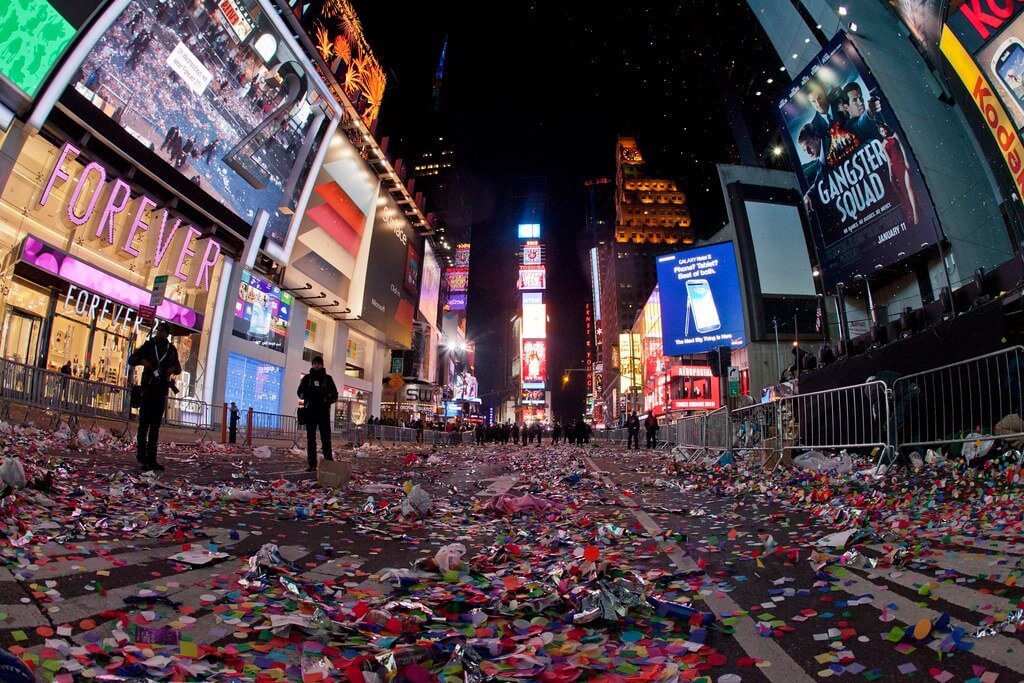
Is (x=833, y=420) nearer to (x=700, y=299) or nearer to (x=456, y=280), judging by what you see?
(x=700, y=299)

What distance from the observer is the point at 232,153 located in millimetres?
26203

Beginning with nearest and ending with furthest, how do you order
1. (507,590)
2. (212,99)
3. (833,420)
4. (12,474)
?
(507,590) < (12,474) < (833,420) < (212,99)

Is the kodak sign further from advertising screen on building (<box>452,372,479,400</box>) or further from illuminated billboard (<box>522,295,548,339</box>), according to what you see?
illuminated billboard (<box>522,295,548,339</box>)

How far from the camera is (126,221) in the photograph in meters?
22.2

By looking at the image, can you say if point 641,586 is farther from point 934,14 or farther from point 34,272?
point 34,272

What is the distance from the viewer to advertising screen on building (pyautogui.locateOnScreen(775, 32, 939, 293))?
18312 mm

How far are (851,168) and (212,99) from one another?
26.2m

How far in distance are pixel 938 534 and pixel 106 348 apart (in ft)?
86.7

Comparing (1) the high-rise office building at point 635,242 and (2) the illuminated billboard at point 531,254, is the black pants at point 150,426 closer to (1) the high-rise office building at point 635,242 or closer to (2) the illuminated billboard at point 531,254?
(1) the high-rise office building at point 635,242

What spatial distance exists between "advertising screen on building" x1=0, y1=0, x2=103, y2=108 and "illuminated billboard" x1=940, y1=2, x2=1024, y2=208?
885 inches

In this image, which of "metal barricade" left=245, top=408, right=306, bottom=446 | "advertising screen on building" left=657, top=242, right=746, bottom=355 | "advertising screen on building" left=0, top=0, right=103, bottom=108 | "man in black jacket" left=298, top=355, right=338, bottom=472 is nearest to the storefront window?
"advertising screen on building" left=0, top=0, right=103, bottom=108

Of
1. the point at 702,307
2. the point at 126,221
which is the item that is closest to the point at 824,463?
the point at 126,221

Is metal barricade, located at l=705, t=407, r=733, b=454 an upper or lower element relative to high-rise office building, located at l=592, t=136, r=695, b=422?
lower

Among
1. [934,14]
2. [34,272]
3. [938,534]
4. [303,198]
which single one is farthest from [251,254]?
[938,534]
